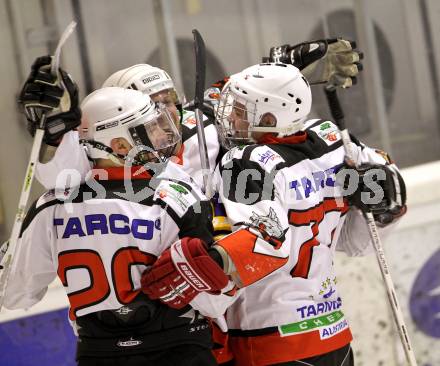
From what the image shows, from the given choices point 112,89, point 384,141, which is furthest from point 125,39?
point 112,89

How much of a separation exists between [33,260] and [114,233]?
244 mm

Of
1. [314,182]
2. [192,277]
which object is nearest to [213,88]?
[314,182]

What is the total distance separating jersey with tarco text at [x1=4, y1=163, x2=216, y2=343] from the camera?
2.23 m

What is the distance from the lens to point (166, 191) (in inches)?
89.2

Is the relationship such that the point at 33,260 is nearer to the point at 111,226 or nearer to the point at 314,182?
the point at 111,226

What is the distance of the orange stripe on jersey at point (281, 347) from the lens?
8.37 ft

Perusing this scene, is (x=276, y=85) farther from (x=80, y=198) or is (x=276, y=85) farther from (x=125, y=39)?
(x=125, y=39)

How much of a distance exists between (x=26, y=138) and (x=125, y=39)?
681mm

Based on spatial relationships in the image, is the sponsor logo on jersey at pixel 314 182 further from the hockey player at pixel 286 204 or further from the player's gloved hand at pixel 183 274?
the player's gloved hand at pixel 183 274

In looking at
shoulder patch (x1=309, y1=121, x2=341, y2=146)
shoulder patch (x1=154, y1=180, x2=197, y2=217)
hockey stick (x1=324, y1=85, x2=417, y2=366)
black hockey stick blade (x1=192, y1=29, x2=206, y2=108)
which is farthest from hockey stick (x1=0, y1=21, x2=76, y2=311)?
hockey stick (x1=324, y1=85, x2=417, y2=366)

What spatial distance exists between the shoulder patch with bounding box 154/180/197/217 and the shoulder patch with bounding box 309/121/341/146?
1.82 feet

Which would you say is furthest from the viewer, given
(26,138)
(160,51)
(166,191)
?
(160,51)

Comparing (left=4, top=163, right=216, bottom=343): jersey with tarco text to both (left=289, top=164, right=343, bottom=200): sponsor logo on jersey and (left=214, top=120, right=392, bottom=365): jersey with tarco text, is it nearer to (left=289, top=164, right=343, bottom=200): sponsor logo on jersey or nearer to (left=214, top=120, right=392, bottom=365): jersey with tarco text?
(left=214, top=120, right=392, bottom=365): jersey with tarco text

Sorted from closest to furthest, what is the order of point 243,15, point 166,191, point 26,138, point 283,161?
point 166,191, point 283,161, point 26,138, point 243,15
